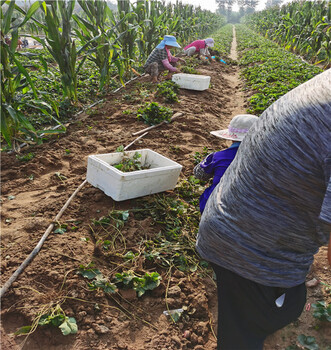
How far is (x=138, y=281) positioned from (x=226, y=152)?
3.43 ft

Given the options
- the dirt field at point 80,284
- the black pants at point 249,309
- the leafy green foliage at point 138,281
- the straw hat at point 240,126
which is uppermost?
the straw hat at point 240,126

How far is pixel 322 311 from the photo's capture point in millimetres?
2049

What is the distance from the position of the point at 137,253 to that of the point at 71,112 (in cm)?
340

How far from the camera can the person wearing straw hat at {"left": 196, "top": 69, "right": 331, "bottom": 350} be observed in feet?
3.39

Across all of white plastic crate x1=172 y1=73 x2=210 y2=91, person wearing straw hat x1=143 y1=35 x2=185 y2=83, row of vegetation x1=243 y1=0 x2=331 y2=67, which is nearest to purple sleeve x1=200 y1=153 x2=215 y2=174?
white plastic crate x1=172 y1=73 x2=210 y2=91

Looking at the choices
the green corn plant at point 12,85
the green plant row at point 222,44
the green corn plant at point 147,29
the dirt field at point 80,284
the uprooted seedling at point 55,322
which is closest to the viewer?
the uprooted seedling at point 55,322

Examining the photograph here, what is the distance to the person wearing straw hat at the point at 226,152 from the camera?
2.03m

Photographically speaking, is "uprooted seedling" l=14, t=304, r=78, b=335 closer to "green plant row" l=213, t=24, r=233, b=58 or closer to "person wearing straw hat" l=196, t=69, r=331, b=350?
"person wearing straw hat" l=196, t=69, r=331, b=350

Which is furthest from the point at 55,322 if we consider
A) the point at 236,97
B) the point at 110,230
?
the point at 236,97

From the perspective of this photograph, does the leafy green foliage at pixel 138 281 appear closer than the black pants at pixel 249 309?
No

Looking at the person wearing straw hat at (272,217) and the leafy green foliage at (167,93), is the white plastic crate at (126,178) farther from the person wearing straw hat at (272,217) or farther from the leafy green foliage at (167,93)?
the leafy green foliage at (167,93)

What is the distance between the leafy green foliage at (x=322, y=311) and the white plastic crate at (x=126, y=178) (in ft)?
5.06

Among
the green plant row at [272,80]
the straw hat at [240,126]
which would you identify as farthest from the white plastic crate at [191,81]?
the straw hat at [240,126]

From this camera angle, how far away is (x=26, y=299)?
1920mm
